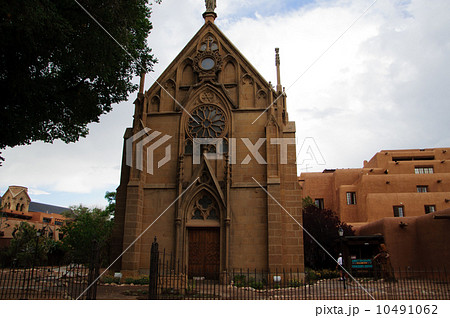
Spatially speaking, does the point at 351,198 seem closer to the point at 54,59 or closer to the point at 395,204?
the point at 395,204

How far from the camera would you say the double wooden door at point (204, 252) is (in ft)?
59.4

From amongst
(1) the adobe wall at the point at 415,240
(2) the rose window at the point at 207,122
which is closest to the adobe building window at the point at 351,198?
(1) the adobe wall at the point at 415,240

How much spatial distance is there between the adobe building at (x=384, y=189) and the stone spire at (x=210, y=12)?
1421cm

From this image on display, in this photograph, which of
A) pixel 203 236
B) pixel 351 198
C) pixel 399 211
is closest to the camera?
pixel 203 236

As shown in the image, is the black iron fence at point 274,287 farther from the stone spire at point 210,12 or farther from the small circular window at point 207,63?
the stone spire at point 210,12

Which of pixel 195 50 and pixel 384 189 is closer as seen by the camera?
pixel 195 50

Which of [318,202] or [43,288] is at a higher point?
[318,202]

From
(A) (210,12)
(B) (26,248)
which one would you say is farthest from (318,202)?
(B) (26,248)

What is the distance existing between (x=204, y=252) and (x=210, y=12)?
15.2 metres

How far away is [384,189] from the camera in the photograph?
122 ft

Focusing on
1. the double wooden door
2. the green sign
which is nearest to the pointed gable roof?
the double wooden door

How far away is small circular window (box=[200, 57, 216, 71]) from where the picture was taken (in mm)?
21453

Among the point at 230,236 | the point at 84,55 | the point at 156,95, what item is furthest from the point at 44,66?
the point at 230,236

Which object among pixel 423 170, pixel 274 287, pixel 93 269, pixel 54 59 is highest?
pixel 423 170
